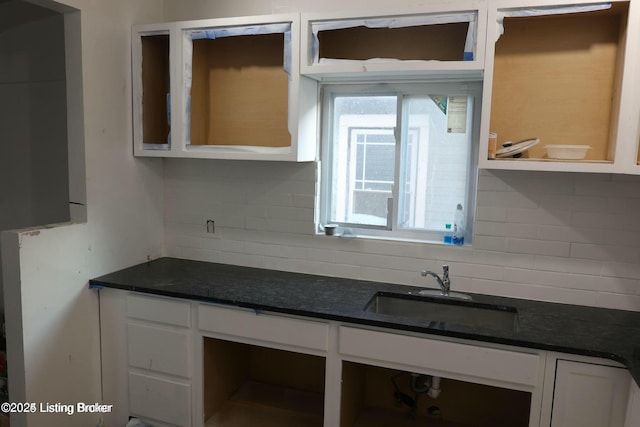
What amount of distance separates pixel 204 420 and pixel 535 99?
231cm

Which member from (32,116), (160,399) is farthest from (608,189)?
(32,116)

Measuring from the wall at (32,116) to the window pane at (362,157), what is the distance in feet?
5.41

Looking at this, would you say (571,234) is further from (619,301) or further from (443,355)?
(443,355)

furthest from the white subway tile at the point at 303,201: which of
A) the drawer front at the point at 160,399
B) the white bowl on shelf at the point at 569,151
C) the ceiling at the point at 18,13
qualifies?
the ceiling at the point at 18,13

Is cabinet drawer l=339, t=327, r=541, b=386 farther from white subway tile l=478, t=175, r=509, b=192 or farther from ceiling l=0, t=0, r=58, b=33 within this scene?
ceiling l=0, t=0, r=58, b=33

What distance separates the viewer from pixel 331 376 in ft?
7.11

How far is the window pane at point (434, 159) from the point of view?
2498 millimetres

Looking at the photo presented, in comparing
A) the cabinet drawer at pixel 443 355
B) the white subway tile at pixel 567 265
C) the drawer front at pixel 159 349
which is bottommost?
the drawer front at pixel 159 349

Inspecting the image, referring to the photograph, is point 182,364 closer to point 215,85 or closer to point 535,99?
point 215,85

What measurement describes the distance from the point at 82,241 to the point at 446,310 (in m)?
1.89

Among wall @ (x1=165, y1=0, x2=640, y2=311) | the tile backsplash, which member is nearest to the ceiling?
wall @ (x1=165, y1=0, x2=640, y2=311)

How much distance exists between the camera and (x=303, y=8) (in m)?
2.60

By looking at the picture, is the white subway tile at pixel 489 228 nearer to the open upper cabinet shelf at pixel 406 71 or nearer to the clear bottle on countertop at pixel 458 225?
the clear bottle on countertop at pixel 458 225

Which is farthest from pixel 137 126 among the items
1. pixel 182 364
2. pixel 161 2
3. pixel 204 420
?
pixel 204 420
